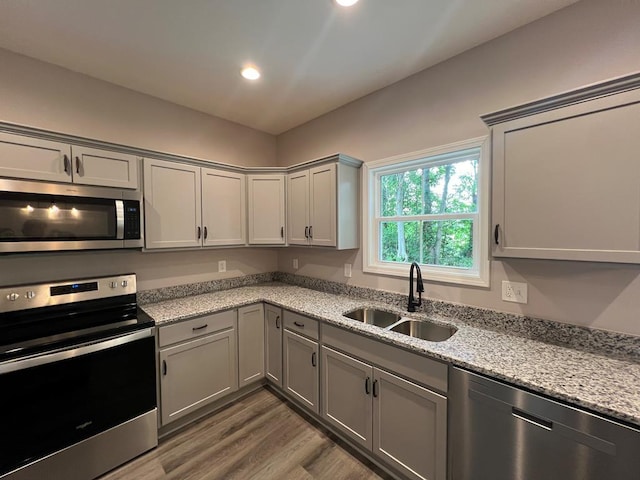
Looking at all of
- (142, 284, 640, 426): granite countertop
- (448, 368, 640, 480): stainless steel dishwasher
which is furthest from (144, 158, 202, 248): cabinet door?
(448, 368, 640, 480): stainless steel dishwasher

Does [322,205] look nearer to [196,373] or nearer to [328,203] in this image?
[328,203]

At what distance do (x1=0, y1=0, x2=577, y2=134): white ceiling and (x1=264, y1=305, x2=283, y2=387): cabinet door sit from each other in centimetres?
201

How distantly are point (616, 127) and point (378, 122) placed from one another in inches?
61.5

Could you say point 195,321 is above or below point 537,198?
below

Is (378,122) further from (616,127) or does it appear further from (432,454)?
(432,454)

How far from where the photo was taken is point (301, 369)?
2266 mm

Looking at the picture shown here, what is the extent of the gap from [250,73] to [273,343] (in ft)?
7.58

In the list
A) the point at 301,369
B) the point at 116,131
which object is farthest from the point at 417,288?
the point at 116,131

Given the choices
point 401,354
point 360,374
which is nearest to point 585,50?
point 401,354

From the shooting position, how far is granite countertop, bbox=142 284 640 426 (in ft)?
3.44

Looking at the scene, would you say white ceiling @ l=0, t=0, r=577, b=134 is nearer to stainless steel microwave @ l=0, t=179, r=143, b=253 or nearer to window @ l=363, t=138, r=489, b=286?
window @ l=363, t=138, r=489, b=286

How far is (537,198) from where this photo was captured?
1.37 metres

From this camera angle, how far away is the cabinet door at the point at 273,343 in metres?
2.47

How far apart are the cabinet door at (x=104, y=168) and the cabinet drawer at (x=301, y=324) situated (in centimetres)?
159
